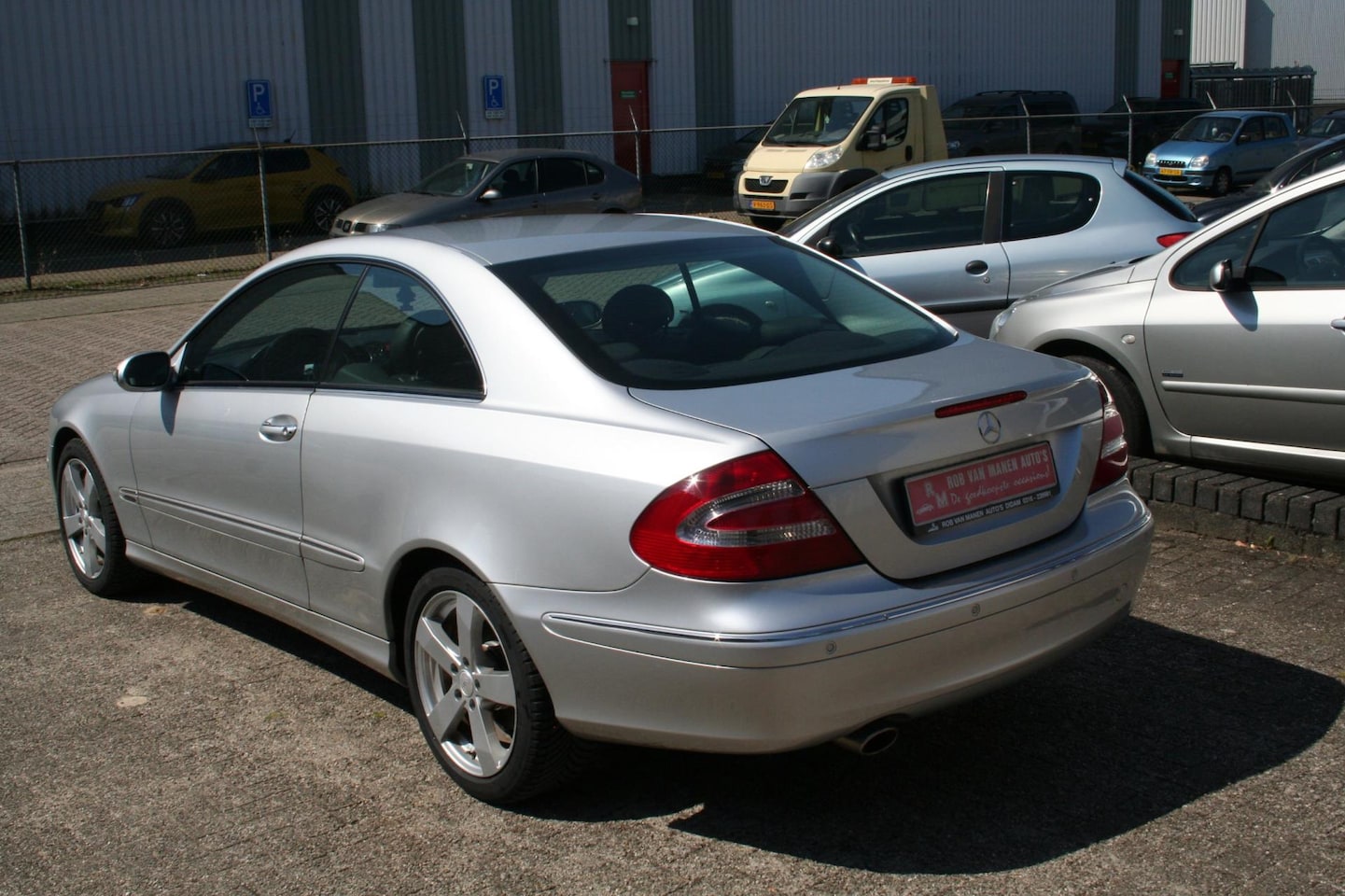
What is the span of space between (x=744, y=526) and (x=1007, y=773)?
124 centimetres

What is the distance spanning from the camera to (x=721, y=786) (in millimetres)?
3895

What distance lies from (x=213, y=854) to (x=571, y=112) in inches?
1087

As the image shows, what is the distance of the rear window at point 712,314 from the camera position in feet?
12.3

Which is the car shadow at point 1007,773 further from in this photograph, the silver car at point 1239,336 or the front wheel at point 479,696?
the silver car at point 1239,336

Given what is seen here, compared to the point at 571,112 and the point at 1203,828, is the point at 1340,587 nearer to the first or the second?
the point at 1203,828

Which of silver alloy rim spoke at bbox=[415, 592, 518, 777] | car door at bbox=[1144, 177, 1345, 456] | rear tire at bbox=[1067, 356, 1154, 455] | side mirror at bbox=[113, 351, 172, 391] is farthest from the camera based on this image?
rear tire at bbox=[1067, 356, 1154, 455]

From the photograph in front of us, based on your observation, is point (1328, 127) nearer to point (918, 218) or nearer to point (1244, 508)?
point (918, 218)

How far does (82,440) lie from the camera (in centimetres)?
564

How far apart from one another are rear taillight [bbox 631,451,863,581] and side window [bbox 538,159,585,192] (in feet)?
53.6

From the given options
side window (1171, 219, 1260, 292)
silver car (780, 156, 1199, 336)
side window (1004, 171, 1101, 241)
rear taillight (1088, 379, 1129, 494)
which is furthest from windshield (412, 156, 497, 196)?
rear taillight (1088, 379, 1129, 494)

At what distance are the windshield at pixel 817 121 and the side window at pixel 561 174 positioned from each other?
9.56 feet

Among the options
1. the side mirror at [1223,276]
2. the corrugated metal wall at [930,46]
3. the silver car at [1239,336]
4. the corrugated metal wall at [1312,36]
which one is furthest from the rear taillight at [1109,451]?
the corrugated metal wall at [1312,36]

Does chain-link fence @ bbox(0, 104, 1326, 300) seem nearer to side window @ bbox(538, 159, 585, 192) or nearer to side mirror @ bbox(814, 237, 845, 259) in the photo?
side window @ bbox(538, 159, 585, 192)

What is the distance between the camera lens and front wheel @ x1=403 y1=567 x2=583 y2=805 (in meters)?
3.57
